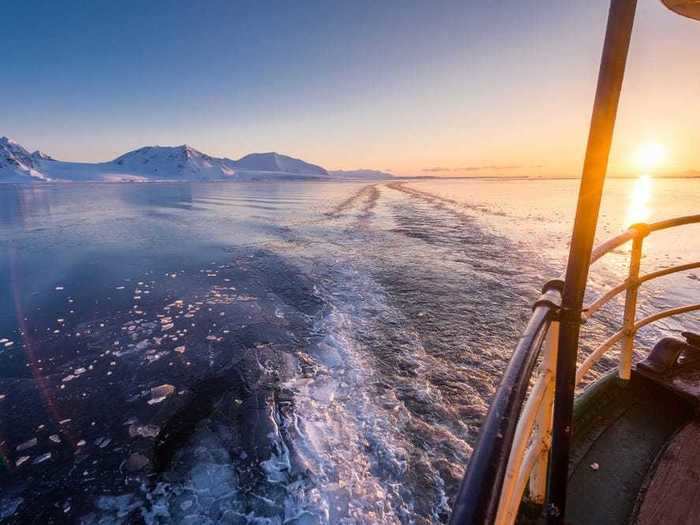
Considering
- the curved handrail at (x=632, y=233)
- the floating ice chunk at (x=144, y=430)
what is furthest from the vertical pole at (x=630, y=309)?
the floating ice chunk at (x=144, y=430)

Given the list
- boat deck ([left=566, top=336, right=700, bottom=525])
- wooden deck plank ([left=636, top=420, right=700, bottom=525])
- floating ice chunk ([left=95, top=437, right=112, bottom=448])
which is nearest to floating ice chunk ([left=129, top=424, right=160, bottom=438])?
floating ice chunk ([left=95, top=437, right=112, bottom=448])

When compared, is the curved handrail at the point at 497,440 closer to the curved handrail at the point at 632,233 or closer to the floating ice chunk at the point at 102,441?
the curved handrail at the point at 632,233

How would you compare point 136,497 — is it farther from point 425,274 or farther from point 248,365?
point 425,274

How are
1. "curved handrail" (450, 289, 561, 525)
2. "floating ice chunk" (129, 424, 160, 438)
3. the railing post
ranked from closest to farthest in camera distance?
"curved handrail" (450, 289, 561, 525) → the railing post → "floating ice chunk" (129, 424, 160, 438)

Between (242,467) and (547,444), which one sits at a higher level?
(547,444)

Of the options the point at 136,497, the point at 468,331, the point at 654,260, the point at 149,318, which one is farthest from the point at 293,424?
the point at 654,260

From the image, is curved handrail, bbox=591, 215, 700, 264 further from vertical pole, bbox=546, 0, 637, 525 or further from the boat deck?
the boat deck
